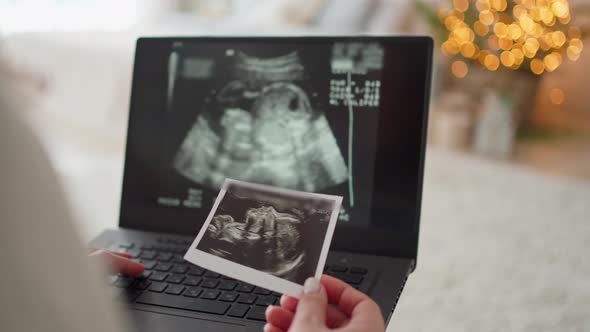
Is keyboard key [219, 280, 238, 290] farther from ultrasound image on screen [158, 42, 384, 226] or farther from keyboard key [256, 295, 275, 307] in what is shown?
ultrasound image on screen [158, 42, 384, 226]

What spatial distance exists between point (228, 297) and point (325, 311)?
25 centimetres

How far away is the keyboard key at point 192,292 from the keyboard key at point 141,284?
60 millimetres

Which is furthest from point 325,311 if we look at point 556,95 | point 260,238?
point 556,95

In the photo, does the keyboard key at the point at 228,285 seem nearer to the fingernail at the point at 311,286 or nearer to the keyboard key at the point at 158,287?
the keyboard key at the point at 158,287

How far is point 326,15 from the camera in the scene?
12.9ft

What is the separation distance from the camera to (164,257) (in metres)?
0.93

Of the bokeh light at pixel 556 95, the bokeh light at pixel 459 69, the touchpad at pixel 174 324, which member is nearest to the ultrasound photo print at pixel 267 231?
the touchpad at pixel 174 324

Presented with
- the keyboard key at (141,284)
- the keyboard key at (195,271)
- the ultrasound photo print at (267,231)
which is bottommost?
the keyboard key at (141,284)

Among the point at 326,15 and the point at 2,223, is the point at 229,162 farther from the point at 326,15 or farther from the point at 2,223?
the point at 326,15

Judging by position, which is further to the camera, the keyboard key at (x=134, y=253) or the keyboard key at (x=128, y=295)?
the keyboard key at (x=134, y=253)

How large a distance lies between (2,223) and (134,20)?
5.22 meters

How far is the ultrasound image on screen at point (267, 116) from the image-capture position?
95 centimetres

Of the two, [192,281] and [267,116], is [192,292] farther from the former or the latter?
[267,116]

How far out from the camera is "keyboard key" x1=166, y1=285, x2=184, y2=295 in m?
0.83
